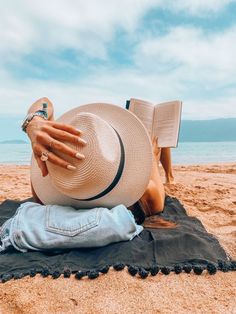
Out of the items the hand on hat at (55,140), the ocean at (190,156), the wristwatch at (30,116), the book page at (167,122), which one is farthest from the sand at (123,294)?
the ocean at (190,156)

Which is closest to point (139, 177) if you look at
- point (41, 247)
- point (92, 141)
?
point (92, 141)

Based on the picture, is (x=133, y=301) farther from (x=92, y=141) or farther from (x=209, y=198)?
(x=209, y=198)

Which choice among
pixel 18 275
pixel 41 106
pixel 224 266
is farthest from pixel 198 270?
pixel 41 106

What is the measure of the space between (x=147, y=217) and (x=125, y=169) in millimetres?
614

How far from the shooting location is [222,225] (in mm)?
3014

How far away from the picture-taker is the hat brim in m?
2.22

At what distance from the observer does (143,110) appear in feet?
12.4

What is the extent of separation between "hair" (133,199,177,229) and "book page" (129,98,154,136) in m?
1.38

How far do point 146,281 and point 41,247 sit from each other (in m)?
0.72

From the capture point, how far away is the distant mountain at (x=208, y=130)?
102 meters

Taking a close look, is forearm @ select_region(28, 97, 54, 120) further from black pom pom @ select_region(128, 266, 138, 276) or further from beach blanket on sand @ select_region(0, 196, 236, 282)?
black pom pom @ select_region(128, 266, 138, 276)

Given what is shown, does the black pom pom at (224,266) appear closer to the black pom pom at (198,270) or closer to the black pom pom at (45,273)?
the black pom pom at (198,270)

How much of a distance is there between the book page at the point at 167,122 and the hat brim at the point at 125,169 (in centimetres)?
145

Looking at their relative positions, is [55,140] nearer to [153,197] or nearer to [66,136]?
[66,136]
